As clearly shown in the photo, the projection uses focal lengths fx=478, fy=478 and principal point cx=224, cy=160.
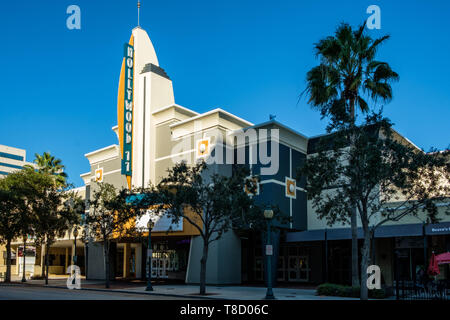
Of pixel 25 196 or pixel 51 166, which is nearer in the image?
pixel 25 196

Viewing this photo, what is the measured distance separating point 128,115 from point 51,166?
16.5 m

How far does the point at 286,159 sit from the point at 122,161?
14.9 m

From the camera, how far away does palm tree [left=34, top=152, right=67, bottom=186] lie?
176 ft

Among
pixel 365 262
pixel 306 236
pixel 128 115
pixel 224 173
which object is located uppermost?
pixel 128 115

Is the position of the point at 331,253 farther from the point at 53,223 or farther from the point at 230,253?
the point at 53,223

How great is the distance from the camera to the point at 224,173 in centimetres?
3803

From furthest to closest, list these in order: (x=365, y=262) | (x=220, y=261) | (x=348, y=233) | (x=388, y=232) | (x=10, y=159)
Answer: (x=10, y=159) < (x=220, y=261) < (x=348, y=233) < (x=388, y=232) < (x=365, y=262)

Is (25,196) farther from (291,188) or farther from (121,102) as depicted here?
(291,188)

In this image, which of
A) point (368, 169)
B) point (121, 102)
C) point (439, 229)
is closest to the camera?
point (368, 169)

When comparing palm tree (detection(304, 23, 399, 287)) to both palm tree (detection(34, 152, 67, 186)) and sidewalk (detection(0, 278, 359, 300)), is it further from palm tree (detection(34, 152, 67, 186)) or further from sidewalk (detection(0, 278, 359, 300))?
palm tree (detection(34, 152, 67, 186))

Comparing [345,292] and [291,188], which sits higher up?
[291,188]

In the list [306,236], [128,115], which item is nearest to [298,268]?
[306,236]

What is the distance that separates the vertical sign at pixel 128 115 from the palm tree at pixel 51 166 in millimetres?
13669

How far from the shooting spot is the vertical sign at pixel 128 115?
43031mm
